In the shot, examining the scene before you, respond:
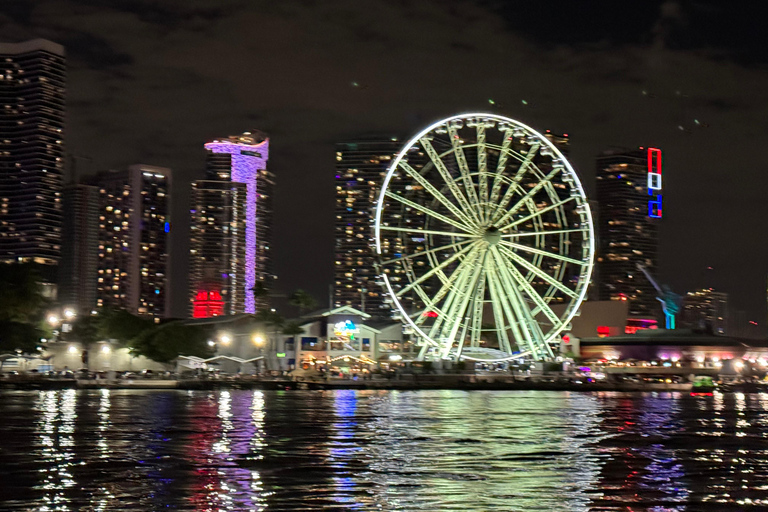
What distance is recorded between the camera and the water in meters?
25.6

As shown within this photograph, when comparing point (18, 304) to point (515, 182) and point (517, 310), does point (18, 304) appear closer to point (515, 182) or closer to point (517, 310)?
point (517, 310)

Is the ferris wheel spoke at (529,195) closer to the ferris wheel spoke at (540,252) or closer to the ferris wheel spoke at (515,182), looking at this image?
the ferris wheel spoke at (515,182)

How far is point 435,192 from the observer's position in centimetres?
10312

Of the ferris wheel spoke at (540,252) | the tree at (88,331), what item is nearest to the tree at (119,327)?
the tree at (88,331)

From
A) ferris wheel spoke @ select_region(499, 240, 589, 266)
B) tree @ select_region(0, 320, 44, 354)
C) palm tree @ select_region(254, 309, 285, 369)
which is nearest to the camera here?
ferris wheel spoke @ select_region(499, 240, 589, 266)

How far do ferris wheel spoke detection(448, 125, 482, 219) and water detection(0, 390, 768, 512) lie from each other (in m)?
46.9

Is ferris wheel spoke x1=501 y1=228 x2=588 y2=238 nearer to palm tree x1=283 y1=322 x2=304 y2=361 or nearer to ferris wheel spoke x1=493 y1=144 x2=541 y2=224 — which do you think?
ferris wheel spoke x1=493 y1=144 x2=541 y2=224

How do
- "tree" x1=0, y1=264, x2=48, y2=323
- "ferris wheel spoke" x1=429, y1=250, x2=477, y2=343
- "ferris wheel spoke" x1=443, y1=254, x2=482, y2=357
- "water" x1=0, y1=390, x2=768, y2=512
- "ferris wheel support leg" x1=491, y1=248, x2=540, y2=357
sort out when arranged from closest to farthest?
"water" x1=0, y1=390, x2=768, y2=512 < "ferris wheel spoke" x1=429, y1=250, x2=477, y2=343 < "ferris wheel spoke" x1=443, y1=254, x2=482, y2=357 < "ferris wheel support leg" x1=491, y1=248, x2=540, y2=357 < "tree" x1=0, y1=264, x2=48, y2=323

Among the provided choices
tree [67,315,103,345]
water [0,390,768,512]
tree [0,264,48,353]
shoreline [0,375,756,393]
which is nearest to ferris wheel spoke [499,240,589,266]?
shoreline [0,375,756,393]

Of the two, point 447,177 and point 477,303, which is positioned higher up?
point 447,177

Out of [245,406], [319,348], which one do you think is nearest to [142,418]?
[245,406]

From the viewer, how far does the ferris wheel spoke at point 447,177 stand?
103562 mm

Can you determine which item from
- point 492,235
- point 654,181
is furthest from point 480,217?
point 654,181

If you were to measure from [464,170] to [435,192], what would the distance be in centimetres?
384
